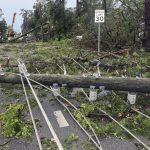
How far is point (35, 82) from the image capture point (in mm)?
7242

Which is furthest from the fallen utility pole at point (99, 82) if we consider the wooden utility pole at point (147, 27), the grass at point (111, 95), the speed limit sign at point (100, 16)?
the wooden utility pole at point (147, 27)

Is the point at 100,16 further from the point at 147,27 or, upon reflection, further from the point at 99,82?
the point at 99,82

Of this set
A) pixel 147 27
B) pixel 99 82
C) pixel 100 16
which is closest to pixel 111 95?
pixel 99 82

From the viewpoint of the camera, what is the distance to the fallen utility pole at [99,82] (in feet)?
22.5

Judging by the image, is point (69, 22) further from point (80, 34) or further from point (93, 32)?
point (93, 32)

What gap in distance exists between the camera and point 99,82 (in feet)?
22.9

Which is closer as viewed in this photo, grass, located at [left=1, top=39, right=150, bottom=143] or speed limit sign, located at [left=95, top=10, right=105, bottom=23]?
→ grass, located at [left=1, top=39, right=150, bottom=143]

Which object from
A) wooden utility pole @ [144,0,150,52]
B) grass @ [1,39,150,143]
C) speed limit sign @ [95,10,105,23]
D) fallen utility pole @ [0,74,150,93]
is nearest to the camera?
grass @ [1,39,150,143]

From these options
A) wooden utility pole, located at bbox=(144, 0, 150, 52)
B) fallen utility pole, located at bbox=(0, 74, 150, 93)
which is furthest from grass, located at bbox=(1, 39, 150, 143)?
wooden utility pole, located at bbox=(144, 0, 150, 52)

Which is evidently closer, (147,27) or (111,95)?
(111,95)

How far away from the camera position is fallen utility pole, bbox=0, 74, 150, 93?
6.86 m

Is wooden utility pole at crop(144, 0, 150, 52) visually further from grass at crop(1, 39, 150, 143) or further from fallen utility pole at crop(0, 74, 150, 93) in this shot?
fallen utility pole at crop(0, 74, 150, 93)

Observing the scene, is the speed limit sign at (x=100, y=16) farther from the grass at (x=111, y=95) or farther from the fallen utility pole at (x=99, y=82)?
the fallen utility pole at (x=99, y=82)

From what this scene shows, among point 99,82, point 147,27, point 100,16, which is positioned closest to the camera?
point 99,82
